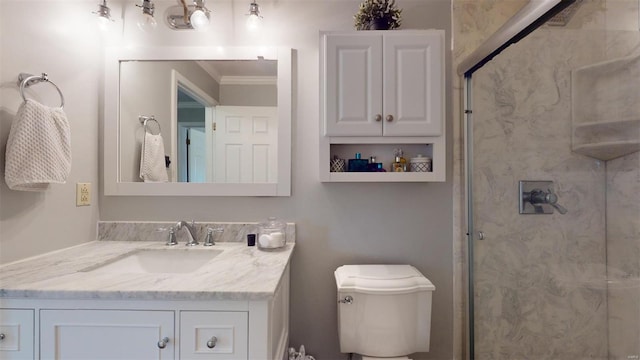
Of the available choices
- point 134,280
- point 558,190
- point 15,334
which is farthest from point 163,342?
point 558,190

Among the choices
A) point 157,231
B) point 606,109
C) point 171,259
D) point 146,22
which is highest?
point 146,22

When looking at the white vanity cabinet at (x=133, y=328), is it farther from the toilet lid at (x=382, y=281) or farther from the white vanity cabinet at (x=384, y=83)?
the white vanity cabinet at (x=384, y=83)

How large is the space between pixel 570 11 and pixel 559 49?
0.23m

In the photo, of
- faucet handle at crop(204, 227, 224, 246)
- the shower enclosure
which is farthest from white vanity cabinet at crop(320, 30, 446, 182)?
faucet handle at crop(204, 227, 224, 246)

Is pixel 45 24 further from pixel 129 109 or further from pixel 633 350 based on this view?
pixel 633 350

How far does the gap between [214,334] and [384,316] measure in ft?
2.31

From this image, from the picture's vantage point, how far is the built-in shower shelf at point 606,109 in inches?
47.0

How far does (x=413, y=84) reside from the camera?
1.38m

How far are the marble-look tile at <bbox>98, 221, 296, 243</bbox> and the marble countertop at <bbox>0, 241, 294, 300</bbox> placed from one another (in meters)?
0.25

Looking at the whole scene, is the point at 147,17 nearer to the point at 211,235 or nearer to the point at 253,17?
the point at 253,17

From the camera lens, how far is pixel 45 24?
4.07 feet

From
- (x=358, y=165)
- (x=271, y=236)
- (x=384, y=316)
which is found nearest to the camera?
(x=384, y=316)

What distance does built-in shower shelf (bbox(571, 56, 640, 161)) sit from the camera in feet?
3.92

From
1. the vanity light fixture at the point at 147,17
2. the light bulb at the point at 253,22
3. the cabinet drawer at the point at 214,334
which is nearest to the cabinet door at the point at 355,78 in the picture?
the light bulb at the point at 253,22
